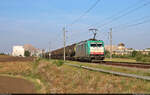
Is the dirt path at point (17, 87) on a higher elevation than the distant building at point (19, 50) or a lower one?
lower

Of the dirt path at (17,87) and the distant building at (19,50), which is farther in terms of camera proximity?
the distant building at (19,50)

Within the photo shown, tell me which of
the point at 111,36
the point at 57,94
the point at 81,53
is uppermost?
the point at 111,36

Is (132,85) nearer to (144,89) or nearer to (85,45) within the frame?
(144,89)

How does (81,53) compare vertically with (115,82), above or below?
above

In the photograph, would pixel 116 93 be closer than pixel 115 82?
Yes

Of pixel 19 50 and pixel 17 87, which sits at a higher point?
pixel 19 50

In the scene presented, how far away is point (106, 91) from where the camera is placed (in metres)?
11.1

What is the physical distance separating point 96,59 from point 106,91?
74.4 ft

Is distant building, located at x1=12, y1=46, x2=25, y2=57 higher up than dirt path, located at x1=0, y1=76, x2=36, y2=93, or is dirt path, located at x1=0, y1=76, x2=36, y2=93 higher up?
distant building, located at x1=12, y1=46, x2=25, y2=57

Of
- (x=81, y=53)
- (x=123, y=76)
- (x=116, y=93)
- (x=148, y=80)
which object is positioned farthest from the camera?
(x=81, y=53)

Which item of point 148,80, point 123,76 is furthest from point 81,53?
point 148,80

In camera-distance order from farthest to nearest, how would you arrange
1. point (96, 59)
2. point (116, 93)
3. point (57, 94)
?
point (96, 59)
point (57, 94)
point (116, 93)

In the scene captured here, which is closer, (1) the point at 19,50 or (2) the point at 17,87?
(2) the point at 17,87

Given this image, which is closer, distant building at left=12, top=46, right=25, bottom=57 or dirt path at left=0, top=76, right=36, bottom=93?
dirt path at left=0, top=76, right=36, bottom=93
